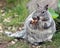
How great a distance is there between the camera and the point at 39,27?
3652 millimetres

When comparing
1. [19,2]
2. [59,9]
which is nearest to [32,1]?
[19,2]

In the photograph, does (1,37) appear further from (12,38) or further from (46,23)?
(46,23)

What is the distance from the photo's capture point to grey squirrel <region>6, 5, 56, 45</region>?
3542 millimetres

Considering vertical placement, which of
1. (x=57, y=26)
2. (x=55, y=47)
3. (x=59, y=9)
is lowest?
(x=55, y=47)

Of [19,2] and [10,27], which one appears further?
[19,2]

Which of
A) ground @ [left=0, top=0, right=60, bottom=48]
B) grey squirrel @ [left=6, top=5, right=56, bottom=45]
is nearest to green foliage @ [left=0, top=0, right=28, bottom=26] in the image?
ground @ [left=0, top=0, right=60, bottom=48]

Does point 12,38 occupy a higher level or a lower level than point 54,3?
lower

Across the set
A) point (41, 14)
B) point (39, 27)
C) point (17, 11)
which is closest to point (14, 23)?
Result: point (17, 11)

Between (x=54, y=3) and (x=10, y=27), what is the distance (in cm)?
86

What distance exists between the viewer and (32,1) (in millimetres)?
4758

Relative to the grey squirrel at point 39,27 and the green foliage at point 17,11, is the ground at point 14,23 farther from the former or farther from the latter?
the grey squirrel at point 39,27

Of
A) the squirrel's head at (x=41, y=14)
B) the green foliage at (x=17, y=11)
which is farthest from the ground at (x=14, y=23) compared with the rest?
the squirrel's head at (x=41, y=14)

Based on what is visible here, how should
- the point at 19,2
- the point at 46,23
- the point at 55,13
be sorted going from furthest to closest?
the point at 19,2
the point at 55,13
the point at 46,23

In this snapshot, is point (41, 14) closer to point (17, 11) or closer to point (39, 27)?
point (39, 27)
